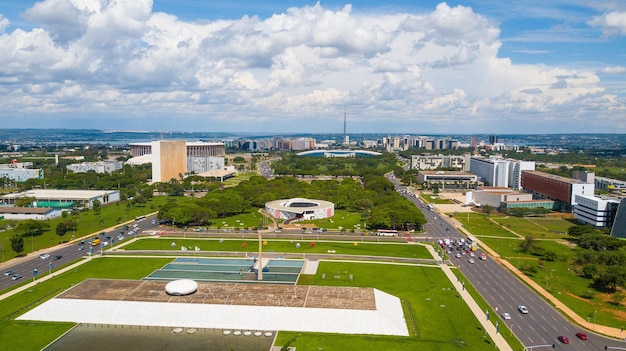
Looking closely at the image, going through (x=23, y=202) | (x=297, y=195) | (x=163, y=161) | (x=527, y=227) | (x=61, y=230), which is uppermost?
(x=163, y=161)

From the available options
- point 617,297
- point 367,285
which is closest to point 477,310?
point 367,285

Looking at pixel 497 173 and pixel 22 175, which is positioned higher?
pixel 497 173

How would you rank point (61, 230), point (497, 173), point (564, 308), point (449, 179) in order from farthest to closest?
point (449, 179), point (497, 173), point (61, 230), point (564, 308)

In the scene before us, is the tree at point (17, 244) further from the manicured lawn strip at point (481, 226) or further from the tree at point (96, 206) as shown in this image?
the manicured lawn strip at point (481, 226)

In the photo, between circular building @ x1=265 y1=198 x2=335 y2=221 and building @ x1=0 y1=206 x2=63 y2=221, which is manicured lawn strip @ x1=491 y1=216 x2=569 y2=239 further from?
building @ x1=0 y1=206 x2=63 y2=221

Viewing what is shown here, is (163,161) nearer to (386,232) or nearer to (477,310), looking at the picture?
(386,232)

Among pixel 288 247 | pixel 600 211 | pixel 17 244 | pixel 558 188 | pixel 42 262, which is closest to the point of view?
pixel 42 262

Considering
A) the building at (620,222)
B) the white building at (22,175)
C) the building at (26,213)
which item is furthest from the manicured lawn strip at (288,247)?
the white building at (22,175)
